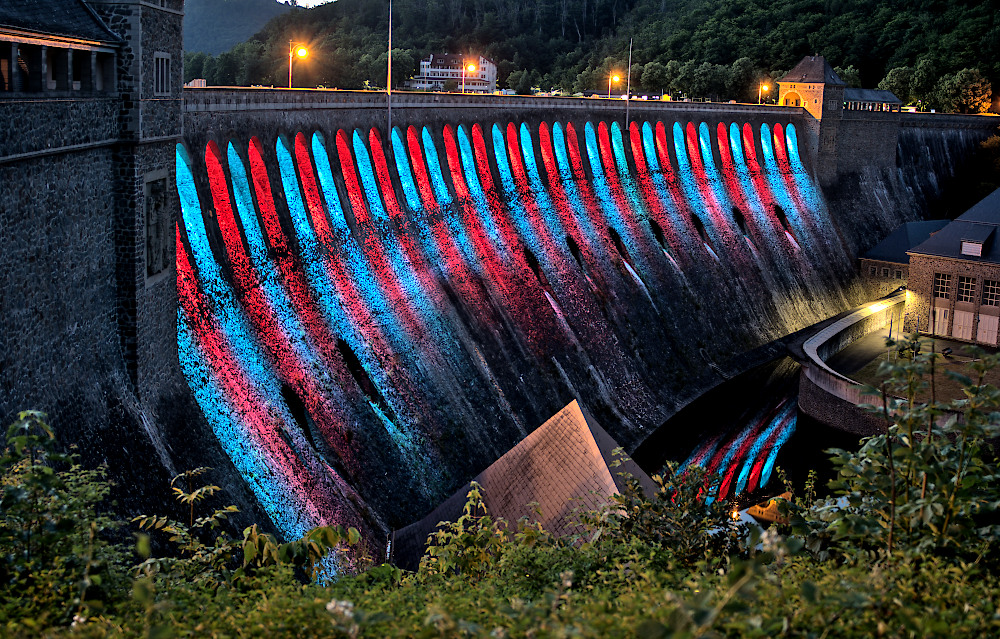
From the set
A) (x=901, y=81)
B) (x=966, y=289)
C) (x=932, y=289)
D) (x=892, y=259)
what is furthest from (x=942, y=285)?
(x=901, y=81)

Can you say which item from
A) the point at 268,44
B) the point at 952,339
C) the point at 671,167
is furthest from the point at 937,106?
the point at 268,44

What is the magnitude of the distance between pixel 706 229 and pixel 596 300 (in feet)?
43.9

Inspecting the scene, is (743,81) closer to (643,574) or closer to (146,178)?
(146,178)

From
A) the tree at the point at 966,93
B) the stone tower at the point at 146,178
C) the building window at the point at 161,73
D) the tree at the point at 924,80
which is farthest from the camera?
the tree at the point at 924,80

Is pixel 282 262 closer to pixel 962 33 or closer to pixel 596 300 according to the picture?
pixel 596 300

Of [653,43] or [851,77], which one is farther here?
[653,43]

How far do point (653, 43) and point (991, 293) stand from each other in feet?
230

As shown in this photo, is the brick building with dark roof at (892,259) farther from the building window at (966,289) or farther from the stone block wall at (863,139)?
the building window at (966,289)

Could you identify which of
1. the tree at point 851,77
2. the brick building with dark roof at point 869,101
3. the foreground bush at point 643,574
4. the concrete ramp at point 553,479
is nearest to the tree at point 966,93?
the tree at point 851,77

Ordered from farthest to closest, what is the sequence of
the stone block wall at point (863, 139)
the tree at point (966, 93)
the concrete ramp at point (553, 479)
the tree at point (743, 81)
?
the tree at point (743, 81) → the tree at point (966, 93) → the stone block wall at point (863, 139) → the concrete ramp at point (553, 479)

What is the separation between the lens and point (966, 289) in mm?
46562

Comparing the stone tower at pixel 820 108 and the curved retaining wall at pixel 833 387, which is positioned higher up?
the stone tower at pixel 820 108

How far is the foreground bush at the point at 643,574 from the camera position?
9812 mm

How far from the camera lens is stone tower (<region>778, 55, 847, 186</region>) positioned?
6788 cm
